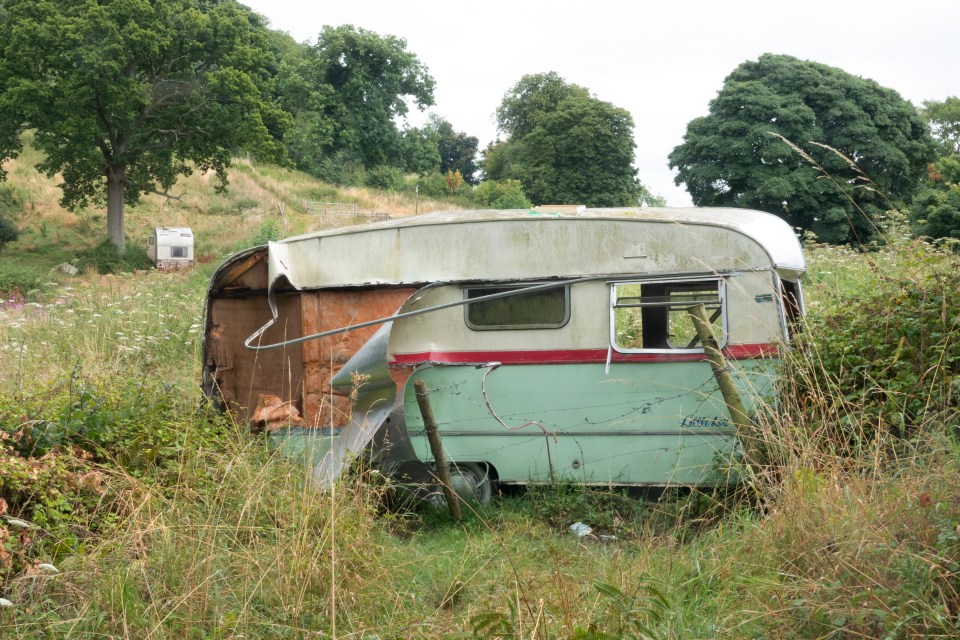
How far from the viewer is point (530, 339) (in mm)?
7340

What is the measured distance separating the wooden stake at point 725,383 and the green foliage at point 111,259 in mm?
27163

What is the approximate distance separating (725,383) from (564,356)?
150 cm

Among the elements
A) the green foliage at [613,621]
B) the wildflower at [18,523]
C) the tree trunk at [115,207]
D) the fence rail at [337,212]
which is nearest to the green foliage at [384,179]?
the fence rail at [337,212]

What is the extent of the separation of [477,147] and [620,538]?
73.3 metres

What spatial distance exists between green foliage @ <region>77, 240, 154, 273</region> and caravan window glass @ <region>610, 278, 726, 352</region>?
2473 cm

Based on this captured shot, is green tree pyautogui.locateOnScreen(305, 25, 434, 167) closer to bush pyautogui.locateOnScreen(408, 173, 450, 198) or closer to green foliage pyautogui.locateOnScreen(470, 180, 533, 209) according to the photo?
bush pyautogui.locateOnScreen(408, 173, 450, 198)

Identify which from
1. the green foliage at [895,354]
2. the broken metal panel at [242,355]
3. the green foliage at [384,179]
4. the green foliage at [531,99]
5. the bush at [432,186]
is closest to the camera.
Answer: the green foliage at [895,354]

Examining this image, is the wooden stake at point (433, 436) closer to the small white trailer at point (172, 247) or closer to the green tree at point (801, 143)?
the small white trailer at point (172, 247)

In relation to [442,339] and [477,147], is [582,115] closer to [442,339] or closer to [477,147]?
[477,147]

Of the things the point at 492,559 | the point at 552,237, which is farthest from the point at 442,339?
the point at 492,559

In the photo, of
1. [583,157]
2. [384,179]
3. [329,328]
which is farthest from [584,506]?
[583,157]

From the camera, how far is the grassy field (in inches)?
154

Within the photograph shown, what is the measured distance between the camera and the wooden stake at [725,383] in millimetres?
5965

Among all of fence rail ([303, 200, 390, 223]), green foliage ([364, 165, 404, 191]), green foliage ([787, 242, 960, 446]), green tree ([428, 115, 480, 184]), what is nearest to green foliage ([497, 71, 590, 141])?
green tree ([428, 115, 480, 184])
